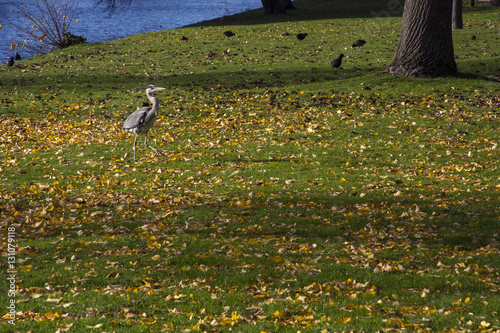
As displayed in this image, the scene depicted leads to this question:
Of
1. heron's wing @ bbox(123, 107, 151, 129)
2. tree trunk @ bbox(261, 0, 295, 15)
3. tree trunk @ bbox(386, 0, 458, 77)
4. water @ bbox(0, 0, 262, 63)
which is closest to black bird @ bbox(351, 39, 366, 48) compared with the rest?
tree trunk @ bbox(386, 0, 458, 77)

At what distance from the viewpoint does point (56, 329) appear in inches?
245

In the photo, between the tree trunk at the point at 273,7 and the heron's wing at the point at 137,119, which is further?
the tree trunk at the point at 273,7

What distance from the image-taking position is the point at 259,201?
11.8 m

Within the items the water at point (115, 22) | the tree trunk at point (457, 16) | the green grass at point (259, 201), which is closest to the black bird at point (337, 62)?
the green grass at point (259, 201)

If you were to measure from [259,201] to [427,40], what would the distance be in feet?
47.3

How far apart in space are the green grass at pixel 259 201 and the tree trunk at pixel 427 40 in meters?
0.79

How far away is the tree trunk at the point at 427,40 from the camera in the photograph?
2167 centimetres

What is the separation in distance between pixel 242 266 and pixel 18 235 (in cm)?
496

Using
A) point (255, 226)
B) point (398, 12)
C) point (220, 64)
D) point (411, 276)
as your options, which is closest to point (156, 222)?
point (255, 226)

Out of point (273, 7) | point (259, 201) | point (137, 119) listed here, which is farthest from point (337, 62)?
point (273, 7)

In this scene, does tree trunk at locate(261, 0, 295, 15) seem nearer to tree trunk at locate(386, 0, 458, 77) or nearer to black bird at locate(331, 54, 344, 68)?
black bird at locate(331, 54, 344, 68)

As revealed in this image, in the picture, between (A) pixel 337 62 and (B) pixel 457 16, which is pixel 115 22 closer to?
(B) pixel 457 16

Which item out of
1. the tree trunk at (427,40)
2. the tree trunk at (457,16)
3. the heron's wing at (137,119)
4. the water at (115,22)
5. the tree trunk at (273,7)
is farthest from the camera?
the water at (115,22)

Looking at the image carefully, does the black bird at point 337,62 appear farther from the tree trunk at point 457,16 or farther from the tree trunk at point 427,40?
the tree trunk at point 457,16
